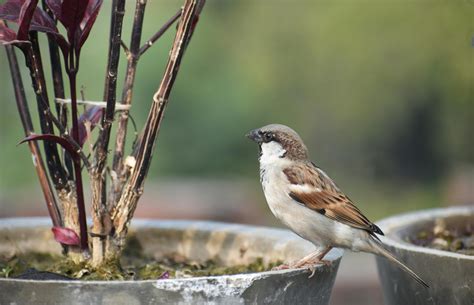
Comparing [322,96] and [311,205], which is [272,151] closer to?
[311,205]

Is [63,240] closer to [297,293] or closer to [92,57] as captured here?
[297,293]

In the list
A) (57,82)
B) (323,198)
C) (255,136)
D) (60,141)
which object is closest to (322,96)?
(255,136)

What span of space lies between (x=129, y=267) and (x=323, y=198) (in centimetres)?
79

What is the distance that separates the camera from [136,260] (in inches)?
138

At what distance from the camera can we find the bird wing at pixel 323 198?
10.7 ft

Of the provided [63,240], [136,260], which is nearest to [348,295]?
[136,260]

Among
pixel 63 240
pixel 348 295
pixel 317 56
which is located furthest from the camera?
pixel 317 56

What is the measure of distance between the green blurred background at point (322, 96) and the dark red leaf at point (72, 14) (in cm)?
874

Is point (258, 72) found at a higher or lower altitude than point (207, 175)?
higher

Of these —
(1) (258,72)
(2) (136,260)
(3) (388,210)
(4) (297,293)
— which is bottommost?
(3) (388,210)

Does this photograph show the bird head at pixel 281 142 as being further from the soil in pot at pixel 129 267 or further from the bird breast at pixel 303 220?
the soil in pot at pixel 129 267

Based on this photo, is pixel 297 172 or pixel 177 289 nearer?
pixel 177 289

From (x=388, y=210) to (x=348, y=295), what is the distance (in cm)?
454

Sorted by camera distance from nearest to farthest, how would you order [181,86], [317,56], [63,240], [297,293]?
1. [297,293]
2. [63,240]
3. [181,86]
4. [317,56]
